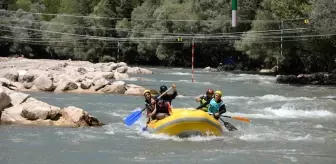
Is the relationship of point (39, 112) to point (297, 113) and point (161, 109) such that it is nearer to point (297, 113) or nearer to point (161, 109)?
point (161, 109)

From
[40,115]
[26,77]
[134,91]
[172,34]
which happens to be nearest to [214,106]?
[40,115]

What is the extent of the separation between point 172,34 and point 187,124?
47.1m

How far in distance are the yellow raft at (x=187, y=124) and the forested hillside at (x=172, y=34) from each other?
14.3m

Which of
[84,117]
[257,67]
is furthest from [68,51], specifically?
[84,117]

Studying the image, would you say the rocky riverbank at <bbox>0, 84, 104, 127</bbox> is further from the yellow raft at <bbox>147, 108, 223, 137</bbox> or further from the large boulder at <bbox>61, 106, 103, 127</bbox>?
the yellow raft at <bbox>147, 108, 223, 137</bbox>

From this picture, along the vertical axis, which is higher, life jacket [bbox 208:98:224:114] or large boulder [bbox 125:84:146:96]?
life jacket [bbox 208:98:224:114]

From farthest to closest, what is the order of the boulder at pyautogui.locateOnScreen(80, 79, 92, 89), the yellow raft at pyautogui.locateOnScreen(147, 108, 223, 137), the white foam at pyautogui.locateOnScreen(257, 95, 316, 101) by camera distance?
the boulder at pyautogui.locateOnScreen(80, 79, 92, 89) → the white foam at pyautogui.locateOnScreen(257, 95, 316, 101) → the yellow raft at pyautogui.locateOnScreen(147, 108, 223, 137)

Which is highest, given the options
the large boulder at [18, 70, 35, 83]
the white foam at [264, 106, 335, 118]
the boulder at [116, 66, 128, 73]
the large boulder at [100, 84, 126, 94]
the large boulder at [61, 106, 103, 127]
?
the large boulder at [61, 106, 103, 127]

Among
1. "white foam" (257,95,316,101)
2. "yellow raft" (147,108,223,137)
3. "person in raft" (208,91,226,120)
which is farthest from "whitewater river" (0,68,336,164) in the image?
"white foam" (257,95,316,101)

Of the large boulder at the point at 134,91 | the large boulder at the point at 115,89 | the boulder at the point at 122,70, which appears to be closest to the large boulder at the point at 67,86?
the large boulder at the point at 115,89

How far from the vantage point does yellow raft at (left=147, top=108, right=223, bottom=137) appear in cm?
1316

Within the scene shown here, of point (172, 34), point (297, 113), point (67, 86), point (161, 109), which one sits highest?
point (172, 34)

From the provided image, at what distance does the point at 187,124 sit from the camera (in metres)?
13.2

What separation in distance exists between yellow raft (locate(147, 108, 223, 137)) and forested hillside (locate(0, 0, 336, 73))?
14291mm
